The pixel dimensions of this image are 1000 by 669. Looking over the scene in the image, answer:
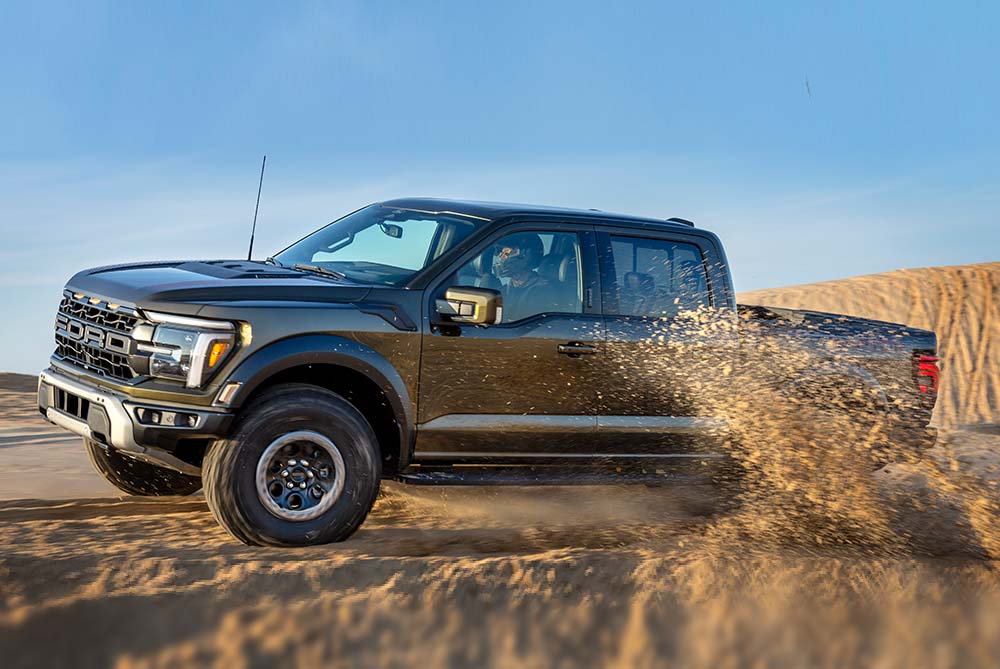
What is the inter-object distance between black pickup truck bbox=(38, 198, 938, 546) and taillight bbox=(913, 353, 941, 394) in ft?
0.06

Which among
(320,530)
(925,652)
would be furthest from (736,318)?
(320,530)

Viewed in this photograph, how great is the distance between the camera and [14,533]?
5754 millimetres

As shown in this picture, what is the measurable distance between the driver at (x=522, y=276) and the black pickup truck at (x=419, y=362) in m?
0.01

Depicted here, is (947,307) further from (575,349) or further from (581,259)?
(575,349)

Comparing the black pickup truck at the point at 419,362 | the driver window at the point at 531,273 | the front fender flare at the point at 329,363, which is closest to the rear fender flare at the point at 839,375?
A: the black pickup truck at the point at 419,362

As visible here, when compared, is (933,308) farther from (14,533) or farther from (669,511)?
(14,533)

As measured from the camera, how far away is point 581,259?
259 inches

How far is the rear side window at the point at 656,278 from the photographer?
6.67m

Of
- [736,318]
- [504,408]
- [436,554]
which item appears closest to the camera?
[436,554]

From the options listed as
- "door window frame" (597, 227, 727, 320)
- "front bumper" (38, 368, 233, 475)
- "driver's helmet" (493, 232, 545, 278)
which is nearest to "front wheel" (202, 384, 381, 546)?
"front bumper" (38, 368, 233, 475)

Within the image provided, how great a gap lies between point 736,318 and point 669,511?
4.56 ft

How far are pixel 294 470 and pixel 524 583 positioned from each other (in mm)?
1271

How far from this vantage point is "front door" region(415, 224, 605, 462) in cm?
595

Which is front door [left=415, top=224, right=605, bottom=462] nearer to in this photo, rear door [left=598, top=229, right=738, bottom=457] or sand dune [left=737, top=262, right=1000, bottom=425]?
rear door [left=598, top=229, right=738, bottom=457]
